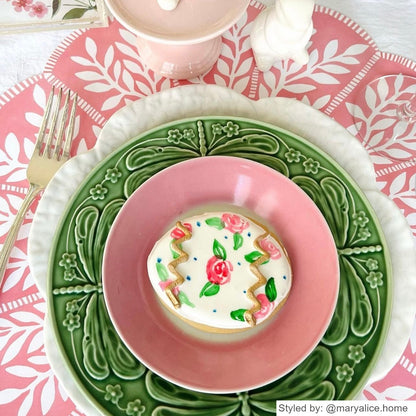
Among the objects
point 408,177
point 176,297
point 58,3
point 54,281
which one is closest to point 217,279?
point 176,297

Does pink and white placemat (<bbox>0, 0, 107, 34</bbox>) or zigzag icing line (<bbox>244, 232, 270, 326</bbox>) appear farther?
pink and white placemat (<bbox>0, 0, 107, 34</bbox>)

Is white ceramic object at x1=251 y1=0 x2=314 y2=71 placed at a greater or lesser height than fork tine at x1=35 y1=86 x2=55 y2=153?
greater

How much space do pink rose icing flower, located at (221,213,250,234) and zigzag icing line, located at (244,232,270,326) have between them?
0.02 meters

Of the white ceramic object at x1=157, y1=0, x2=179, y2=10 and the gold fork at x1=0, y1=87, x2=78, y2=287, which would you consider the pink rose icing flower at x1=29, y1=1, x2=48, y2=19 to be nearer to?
the gold fork at x1=0, y1=87, x2=78, y2=287

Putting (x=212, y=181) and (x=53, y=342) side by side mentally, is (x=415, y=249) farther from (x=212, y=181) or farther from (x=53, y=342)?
(x=53, y=342)

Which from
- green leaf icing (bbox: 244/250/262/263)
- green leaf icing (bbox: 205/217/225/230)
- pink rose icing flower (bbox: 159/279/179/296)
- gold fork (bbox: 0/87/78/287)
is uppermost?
gold fork (bbox: 0/87/78/287)

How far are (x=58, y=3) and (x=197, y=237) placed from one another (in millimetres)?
352

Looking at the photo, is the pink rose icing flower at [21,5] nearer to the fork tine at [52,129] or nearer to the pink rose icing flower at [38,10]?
the pink rose icing flower at [38,10]

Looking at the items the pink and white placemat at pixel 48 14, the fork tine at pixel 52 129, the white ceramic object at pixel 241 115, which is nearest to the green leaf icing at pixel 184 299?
the white ceramic object at pixel 241 115

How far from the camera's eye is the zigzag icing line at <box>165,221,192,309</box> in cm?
44

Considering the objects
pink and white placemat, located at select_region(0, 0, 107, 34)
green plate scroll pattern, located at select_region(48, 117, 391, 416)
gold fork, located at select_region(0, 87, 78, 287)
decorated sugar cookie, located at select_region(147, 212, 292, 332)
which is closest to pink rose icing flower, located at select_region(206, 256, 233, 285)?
decorated sugar cookie, located at select_region(147, 212, 292, 332)

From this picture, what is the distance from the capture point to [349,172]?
0.51 metres

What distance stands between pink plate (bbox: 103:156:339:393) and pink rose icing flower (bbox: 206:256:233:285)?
6 centimetres

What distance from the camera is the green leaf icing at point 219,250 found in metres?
0.46
